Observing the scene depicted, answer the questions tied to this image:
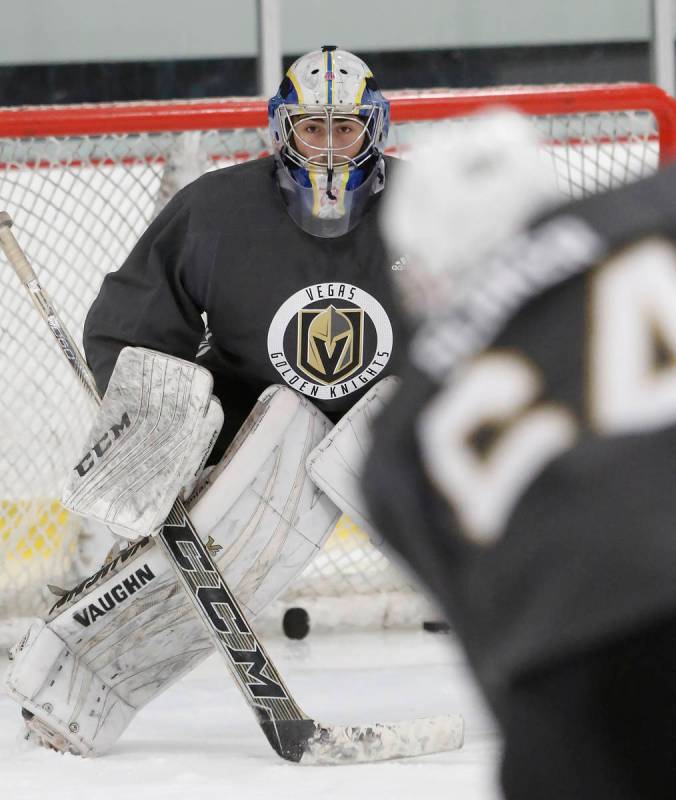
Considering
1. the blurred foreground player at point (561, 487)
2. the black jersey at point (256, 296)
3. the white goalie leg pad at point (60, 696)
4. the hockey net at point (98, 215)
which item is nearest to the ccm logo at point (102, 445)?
the black jersey at point (256, 296)

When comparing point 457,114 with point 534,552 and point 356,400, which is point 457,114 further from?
point 534,552

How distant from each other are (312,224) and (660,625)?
4.83ft

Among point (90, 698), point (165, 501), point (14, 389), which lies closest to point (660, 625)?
point (165, 501)

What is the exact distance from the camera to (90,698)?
1.76m

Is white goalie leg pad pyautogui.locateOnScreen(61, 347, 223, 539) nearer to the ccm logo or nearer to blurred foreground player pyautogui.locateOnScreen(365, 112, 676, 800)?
the ccm logo

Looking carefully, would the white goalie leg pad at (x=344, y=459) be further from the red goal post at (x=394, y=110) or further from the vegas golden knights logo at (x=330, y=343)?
the red goal post at (x=394, y=110)

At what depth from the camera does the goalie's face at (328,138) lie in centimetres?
188

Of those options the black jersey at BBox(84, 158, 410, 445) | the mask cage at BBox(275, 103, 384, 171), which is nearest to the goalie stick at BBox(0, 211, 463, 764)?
the black jersey at BBox(84, 158, 410, 445)

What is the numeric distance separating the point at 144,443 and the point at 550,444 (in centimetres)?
132

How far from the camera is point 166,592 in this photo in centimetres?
179

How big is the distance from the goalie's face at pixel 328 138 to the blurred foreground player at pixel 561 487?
139 cm

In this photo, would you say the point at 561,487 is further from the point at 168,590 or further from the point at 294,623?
the point at 294,623

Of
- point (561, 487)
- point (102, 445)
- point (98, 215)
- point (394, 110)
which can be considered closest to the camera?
point (561, 487)

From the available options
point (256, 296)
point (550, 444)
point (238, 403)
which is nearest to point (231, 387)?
point (238, 403)
